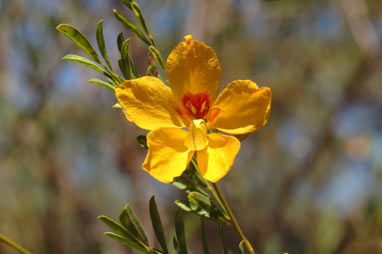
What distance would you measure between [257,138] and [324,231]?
1.23 metres

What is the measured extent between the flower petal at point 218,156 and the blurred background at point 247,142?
1.35m

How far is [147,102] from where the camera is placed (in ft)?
1.80

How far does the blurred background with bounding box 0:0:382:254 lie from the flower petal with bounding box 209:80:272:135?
1332 mm

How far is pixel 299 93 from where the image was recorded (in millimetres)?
3768

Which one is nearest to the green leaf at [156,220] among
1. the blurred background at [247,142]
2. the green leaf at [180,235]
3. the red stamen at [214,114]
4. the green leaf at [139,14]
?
the green leaf at [180,235]

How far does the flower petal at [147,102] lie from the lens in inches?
20.6

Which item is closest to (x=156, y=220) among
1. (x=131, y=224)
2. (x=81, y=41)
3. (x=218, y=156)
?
(x=131, y=224)

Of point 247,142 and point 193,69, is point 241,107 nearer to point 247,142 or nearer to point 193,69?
point 193,69

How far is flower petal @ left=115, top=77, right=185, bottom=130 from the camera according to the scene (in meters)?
0.52

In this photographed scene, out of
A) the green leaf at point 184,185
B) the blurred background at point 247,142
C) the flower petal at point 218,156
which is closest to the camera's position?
the flower petal at point 218,156

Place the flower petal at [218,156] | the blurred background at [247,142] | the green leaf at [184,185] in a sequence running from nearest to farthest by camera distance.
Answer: the flower petal at [218,156], the green leaf at [184,185], the blurred background at [247,142]

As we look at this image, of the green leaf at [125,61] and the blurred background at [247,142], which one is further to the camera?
the blurred background at [247,142]

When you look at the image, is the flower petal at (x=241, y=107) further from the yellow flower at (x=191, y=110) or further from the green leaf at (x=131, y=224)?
the green leaf at (x=131, y=224)

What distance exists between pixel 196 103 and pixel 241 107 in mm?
82
